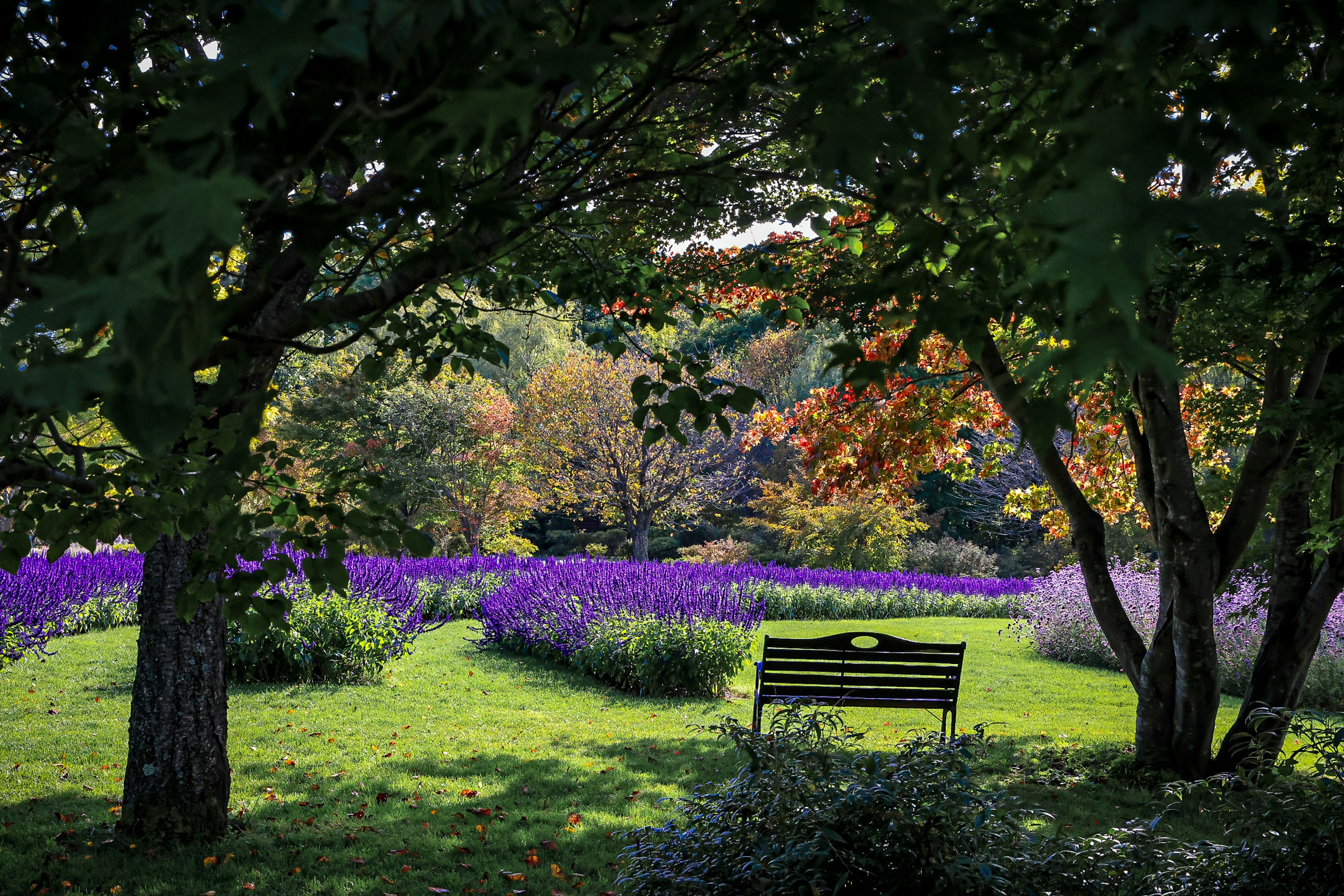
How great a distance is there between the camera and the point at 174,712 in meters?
4.11

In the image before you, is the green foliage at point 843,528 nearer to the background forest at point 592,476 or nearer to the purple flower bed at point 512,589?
the background forest at point 592,476

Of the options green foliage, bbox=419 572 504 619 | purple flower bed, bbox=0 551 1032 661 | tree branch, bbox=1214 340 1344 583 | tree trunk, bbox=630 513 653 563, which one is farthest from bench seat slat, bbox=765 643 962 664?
tree trunk, bbox=630 513 653 563

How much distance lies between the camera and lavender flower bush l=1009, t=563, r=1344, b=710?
9180 mm

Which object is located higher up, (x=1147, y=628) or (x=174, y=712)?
(x=1147, y=628)

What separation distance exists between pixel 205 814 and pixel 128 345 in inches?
173

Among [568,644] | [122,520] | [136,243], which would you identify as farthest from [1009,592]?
[136,243]

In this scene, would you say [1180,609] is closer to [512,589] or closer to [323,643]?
[323,643]

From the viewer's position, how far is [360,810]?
195 inches

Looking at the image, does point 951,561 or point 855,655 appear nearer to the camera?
point 855,655

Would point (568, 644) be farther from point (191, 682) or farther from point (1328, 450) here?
point (1328, 450)

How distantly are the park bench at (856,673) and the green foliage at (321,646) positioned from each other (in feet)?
13.7

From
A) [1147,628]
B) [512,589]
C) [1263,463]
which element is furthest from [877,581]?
[1263,463]

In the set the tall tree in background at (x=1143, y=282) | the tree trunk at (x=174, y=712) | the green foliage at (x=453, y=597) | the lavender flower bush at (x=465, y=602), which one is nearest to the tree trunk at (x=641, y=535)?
the lavender flower bush at (x=465, y=602)

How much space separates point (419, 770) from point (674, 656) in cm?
338
